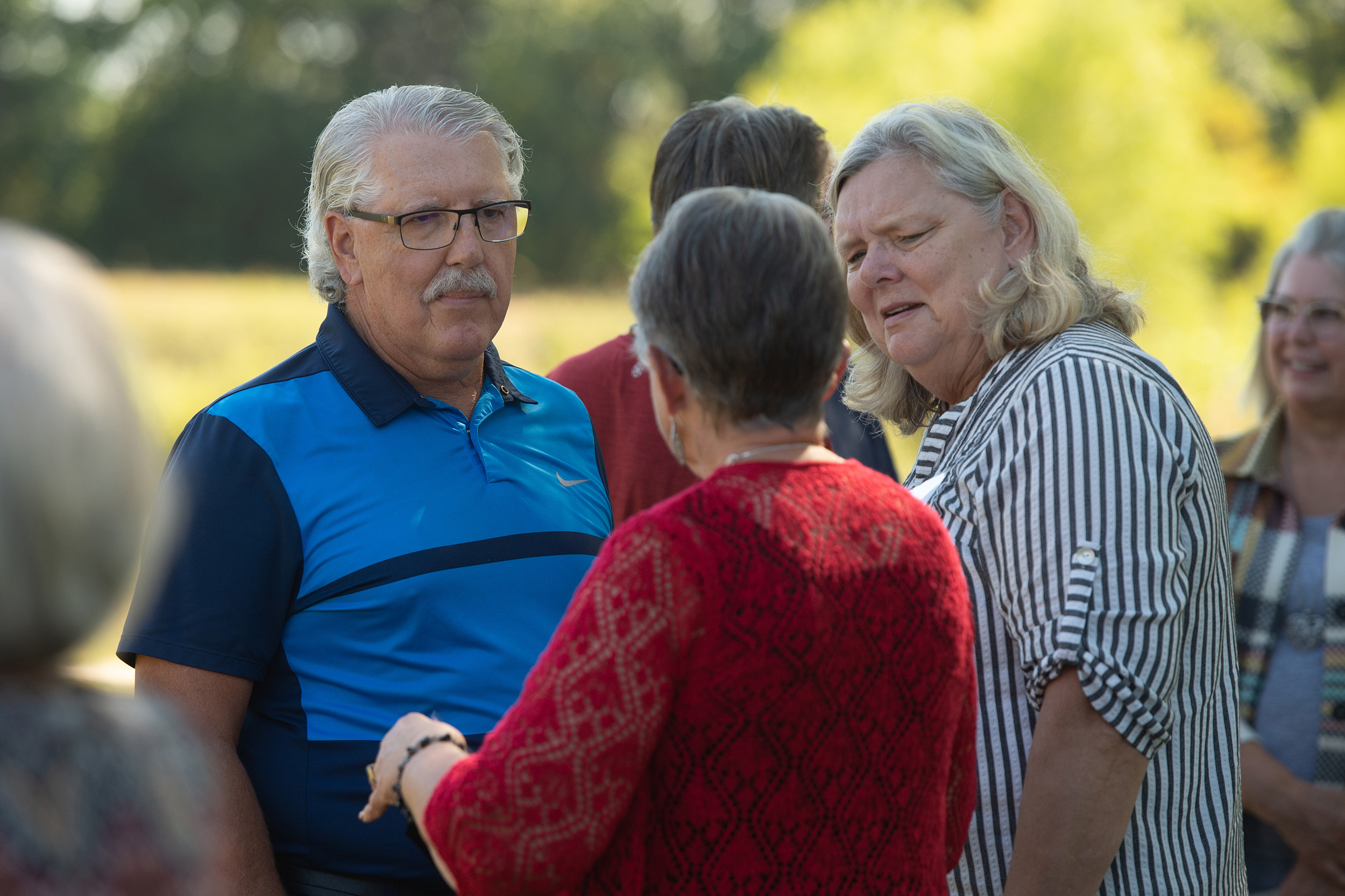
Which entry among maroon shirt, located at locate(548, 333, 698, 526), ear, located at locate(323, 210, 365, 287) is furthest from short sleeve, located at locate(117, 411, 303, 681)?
maroon shirt, located at locate(548, 333, 698, 526)

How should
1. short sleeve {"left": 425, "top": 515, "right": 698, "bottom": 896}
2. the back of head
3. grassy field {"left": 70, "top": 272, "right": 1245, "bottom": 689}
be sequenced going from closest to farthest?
short sleeve {"left": 425, "top": 515, "right": 698, "bottom": 896} → the back of head → grassy field {"left": 70, "top": 272, "right": 1245, "bottom": 689}

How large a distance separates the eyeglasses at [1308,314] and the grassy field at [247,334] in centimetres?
657

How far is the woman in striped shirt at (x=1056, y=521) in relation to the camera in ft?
5.92

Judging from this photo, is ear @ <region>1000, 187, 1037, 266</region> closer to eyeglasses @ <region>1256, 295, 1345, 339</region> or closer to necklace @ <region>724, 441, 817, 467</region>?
necklace @ <region>724, 441, 817, 467</region>

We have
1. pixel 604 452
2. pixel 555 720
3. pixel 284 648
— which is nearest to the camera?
pixel 555 720

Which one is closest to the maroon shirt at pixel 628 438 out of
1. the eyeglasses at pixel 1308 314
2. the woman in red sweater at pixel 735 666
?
the woman in red sweater at pixel 735 666

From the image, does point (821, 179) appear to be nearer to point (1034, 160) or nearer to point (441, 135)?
point (1034, 160)

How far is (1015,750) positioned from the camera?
6.34 feet

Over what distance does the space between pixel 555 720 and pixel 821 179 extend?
212cm

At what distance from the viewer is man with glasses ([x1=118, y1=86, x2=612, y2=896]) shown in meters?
2.00

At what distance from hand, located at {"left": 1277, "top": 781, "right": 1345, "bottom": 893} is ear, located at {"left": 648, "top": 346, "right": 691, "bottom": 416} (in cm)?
243

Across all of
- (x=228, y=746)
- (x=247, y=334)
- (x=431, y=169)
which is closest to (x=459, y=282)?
(x=431, y=169)

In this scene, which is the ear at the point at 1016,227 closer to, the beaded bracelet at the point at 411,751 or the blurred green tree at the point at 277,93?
the beaded bracelet at the point at 411,751

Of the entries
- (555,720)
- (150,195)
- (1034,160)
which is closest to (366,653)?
(555,720)
